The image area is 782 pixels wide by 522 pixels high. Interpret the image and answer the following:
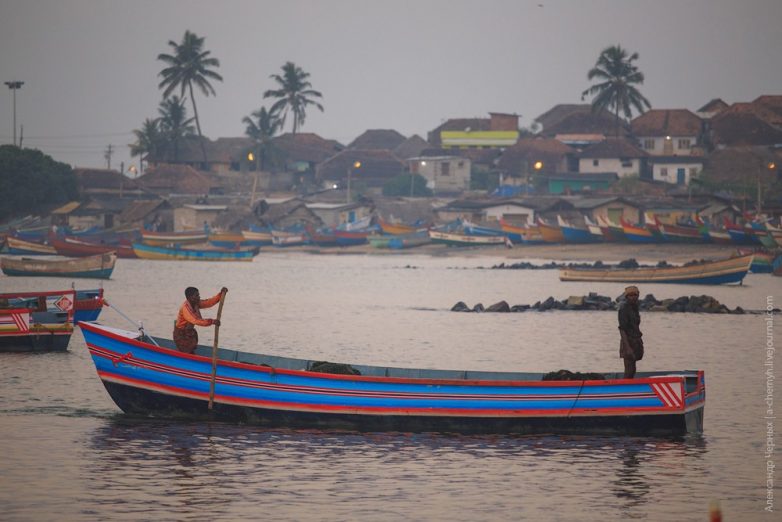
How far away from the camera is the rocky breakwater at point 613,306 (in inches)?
1719

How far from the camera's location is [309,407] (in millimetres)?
18844

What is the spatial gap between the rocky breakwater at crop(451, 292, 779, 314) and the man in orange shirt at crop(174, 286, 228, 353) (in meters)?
25.8

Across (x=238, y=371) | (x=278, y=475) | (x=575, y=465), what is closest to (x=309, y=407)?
(x=238, y=371)

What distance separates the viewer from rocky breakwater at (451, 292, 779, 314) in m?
43.7

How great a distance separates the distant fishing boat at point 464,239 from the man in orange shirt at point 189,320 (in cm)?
7006

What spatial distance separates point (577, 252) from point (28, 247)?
40.5m

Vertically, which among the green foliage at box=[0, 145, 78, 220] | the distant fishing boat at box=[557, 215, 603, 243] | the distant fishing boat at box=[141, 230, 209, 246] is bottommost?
the distant fishing boat at box=[141, 230, 209, 246]

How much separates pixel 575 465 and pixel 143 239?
253ft

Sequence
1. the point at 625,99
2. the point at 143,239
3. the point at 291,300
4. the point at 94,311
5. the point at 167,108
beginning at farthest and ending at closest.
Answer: the point at 167,108 → the point at 625,99 → the point at 143,239 → the point at 291,300 → the point at 94,311

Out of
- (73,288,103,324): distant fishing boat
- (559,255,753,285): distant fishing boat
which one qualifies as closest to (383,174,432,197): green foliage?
(559,255,753,285): distant fishing boat

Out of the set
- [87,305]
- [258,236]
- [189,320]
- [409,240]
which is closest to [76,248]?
[258,236]

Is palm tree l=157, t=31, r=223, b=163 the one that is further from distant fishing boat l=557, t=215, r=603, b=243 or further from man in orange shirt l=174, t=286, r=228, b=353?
man in orange shirt l=174, t=286, r=228, b=353

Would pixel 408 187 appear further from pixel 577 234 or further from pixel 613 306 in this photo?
pixel 613 306

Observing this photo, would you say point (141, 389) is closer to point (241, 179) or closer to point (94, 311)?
point (94, 311)
